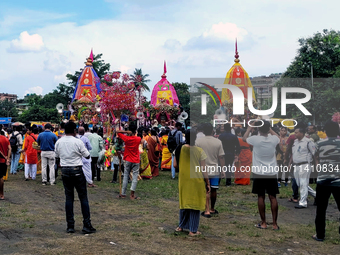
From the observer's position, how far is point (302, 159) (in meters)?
8.72

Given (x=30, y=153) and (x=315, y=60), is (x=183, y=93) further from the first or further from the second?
(x=30, y=153)

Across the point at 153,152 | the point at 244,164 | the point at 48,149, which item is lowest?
the point at 244,164

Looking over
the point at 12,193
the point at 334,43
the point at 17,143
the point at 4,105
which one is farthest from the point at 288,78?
the point at 4,105

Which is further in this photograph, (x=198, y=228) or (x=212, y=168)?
(x=212, y=168)

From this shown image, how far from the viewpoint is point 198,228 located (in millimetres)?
7027

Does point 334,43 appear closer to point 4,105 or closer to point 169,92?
point 169,92

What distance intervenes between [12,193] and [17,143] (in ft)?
14.9

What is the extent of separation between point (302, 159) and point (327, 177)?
91.4 inches

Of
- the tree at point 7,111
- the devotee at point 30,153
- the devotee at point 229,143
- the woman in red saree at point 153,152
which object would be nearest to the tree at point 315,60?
the woman in red saree at point 153,152

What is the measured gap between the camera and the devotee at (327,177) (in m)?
6.39

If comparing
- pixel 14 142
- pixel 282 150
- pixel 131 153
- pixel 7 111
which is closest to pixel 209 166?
pixel 131 153

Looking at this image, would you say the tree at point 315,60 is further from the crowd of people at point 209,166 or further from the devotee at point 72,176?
the devotee at point 72,176

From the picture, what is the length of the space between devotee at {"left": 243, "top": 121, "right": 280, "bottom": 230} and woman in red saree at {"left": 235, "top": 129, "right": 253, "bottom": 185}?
544 cm

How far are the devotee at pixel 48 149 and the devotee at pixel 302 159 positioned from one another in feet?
23.2
